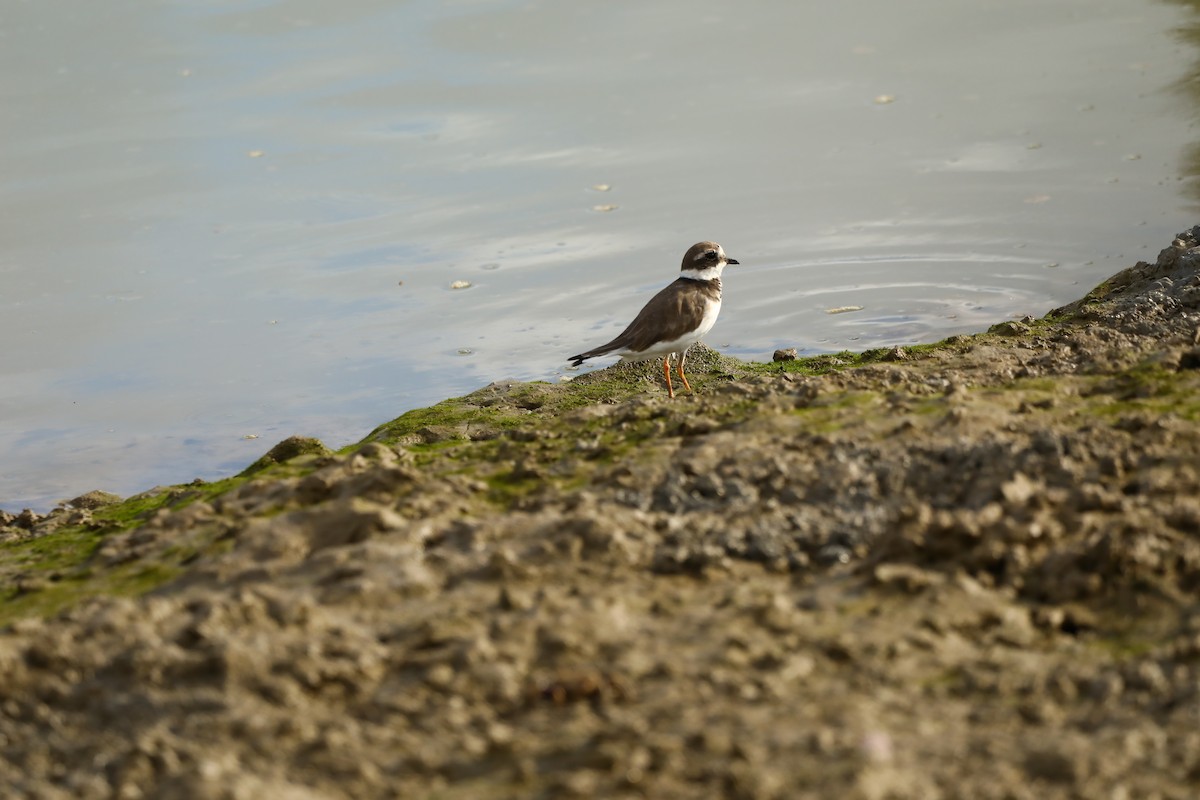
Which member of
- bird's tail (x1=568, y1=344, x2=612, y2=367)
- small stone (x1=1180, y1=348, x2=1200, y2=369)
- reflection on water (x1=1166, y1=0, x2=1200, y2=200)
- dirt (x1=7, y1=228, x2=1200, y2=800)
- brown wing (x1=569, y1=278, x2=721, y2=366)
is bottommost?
dirt (x1=7, y1=228, x2=1200, y2=800)

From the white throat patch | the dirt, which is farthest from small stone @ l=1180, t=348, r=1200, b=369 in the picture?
the white throat patch

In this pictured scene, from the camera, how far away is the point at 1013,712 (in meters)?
3.71

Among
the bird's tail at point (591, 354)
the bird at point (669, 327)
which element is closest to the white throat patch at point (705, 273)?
the bird at point (669, 327)

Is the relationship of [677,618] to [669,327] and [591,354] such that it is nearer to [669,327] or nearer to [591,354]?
[669,327]

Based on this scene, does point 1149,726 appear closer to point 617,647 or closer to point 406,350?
point 617,647

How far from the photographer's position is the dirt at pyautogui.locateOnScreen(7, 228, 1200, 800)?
11.7ft

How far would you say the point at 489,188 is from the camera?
14039mm

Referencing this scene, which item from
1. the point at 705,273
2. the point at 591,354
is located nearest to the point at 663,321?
the point at 591,354

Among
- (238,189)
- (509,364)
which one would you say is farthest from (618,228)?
(238,189)

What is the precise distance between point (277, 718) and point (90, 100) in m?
13.8

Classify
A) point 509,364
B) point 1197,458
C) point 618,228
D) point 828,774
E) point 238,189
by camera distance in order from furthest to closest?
point 238,189 < point 618,228 < point 509,364 < point 1197,458 < point 828,774

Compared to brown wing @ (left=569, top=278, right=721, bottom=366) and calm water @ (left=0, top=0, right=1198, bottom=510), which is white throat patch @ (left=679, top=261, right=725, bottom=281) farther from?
calm water @ (left=0, top=0, right=1198, bottom=510)

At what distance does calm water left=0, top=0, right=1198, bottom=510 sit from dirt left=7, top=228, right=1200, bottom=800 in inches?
200

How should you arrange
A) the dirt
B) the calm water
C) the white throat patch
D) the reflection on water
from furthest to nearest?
1. the reflection on water
2. the calm water
3. the white throat patch
4. the dirt
